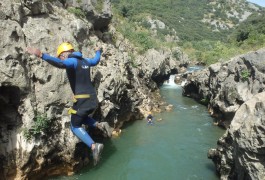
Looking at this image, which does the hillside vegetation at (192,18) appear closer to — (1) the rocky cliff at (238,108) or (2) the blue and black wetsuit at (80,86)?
(1) the rocky cliff at (238,108)

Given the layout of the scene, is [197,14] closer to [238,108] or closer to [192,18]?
[192,18]

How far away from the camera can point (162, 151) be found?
2261 centimetres

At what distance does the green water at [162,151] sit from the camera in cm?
1898

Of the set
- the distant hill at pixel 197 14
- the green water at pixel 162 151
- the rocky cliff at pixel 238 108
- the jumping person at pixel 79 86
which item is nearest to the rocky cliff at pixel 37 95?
the green water at pixel 162 151

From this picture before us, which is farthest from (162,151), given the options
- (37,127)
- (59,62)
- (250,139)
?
(59,62)

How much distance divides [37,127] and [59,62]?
9.76 metres

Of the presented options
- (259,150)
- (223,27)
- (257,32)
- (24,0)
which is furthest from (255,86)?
(223,27)

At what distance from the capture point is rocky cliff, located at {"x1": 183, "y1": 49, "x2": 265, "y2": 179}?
43.8ft

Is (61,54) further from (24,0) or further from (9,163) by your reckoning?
(24,0)

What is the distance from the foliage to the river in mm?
3031

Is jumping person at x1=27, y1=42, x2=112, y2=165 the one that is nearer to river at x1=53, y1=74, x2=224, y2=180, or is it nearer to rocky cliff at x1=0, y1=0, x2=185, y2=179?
rocky cliff at x1=0, y1=0, x2=185, y2=179

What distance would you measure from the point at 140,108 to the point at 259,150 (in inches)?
736

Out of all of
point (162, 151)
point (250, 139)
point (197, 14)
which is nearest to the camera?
point (250, 139)

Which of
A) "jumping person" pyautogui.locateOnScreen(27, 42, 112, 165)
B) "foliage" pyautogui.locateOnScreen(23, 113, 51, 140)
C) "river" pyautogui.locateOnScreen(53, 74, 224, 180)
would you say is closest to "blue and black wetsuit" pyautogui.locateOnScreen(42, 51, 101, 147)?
"jumping person" pyautogui.locateOnScreen(27, 42, 112, 165)
